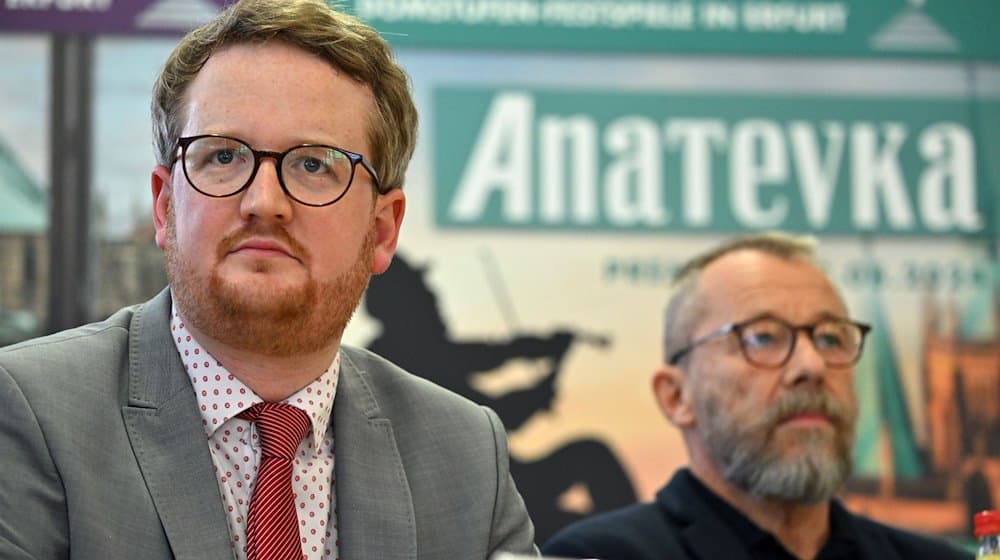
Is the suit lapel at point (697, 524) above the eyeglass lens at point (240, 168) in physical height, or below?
below

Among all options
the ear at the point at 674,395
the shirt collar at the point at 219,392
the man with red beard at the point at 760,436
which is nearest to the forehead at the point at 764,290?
the man with red beard at the point at 760,436

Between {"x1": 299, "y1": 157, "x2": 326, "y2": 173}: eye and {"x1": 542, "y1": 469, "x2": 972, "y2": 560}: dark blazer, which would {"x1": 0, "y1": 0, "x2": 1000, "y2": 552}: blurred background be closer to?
{"x1": 542, "y1": 469, "x2": 972, "y2": 560}: dark blazer

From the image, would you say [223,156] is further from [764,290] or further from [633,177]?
[633,177]

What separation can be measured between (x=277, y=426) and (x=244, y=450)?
0.05m

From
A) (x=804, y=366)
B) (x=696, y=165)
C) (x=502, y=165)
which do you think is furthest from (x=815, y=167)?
(x=804, y=366)

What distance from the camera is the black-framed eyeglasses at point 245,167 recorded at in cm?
167

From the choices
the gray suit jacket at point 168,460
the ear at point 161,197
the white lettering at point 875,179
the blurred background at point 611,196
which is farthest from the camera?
the white lettering at point 875,179

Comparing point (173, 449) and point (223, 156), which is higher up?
point (223, 156)

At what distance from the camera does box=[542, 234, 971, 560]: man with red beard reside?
2.55 meters

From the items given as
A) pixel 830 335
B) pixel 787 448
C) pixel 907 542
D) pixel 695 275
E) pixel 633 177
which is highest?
pixel 633 177

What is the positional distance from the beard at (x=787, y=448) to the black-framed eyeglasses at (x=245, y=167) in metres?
1.20

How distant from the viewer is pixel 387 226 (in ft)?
6.32

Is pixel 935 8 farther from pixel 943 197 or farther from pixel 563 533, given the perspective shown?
pixel 563 533

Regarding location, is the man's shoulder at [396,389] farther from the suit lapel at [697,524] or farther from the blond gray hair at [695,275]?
the blond gray hair at [695,275]
